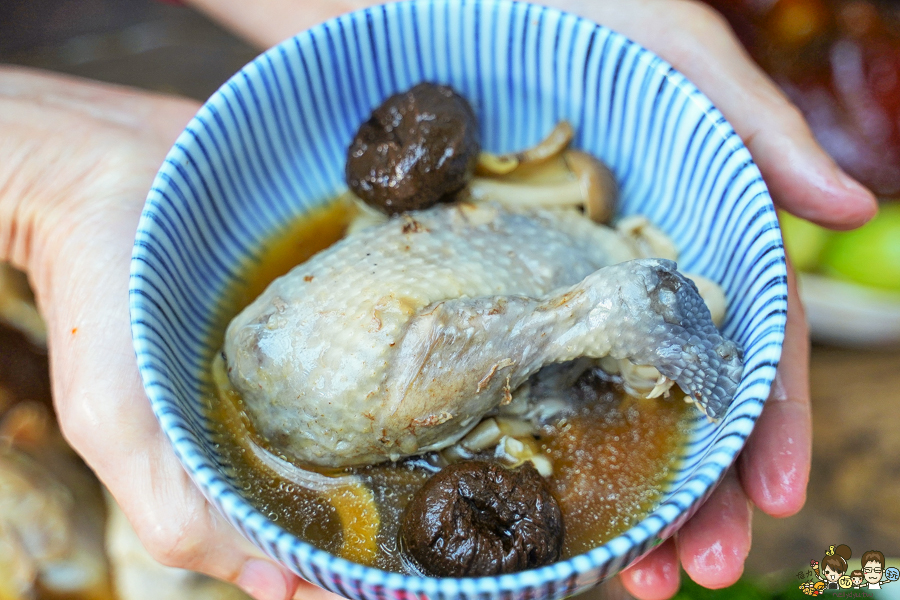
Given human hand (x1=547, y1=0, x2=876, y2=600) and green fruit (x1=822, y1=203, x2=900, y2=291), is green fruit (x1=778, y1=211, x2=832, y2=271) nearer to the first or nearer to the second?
green fruit (x1=822, y1=203, x2=900, y2=291)

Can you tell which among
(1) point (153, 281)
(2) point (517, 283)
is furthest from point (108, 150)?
(2) point (517, 283)

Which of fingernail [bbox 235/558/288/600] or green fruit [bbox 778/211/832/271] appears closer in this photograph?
fingernail [bbox 235/558/288/600]

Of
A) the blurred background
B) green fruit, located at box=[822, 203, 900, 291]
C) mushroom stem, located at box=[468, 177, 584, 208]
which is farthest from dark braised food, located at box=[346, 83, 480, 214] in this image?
green fruit, located at box=[822, 203, 900, 291]

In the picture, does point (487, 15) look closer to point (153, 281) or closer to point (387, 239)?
point (387, 239)

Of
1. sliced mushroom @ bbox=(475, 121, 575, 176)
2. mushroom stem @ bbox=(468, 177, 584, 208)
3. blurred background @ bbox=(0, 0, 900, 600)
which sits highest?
sliced mushroom @ bbox=(475, 121, 575, 176)

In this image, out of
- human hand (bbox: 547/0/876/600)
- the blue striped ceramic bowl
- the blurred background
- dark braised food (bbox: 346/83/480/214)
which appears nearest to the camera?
the blue striped ceramic bowl

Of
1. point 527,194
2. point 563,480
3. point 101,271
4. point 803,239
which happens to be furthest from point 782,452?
point 101,271
